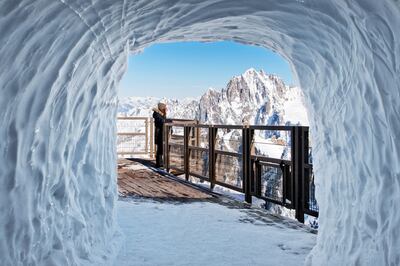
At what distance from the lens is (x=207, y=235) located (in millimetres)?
5070

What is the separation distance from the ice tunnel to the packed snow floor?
1.56 feet

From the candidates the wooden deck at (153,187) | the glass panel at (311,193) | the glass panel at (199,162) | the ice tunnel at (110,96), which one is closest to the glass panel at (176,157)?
the wooden deck at (153,187)

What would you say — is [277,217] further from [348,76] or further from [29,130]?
[29,130]

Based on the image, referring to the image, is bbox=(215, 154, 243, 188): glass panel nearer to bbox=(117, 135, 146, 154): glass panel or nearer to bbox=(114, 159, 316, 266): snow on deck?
bbox=(114, 159, 316, 266): snow on deck

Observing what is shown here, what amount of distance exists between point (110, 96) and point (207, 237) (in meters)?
2.14

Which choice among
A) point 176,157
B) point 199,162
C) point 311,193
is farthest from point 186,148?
point 311,193

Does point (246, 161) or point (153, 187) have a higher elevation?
point (246, 161)

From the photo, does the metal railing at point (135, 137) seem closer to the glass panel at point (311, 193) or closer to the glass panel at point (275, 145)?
the glass panel at point (275, 145)

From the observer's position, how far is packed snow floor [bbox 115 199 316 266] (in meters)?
4.13

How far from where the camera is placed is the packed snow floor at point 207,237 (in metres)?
4.13

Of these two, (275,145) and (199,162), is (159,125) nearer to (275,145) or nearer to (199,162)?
(199,162)

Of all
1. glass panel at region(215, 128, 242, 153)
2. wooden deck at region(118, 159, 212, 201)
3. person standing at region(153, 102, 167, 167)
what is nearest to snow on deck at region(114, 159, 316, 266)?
wooden deck at region(118, 159, 212, 201)

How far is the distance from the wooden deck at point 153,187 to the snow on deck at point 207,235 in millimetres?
755

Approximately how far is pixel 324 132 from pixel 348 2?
159cm
